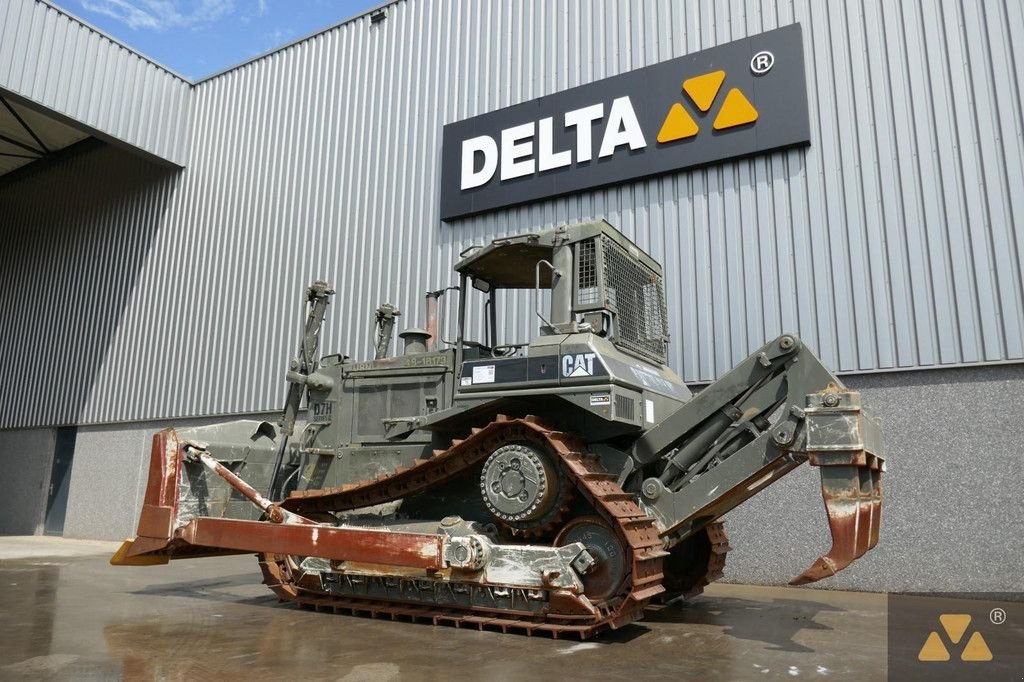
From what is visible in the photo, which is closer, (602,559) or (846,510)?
(846,510)

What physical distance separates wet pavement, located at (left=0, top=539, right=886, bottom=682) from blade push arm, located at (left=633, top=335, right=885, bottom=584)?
2.76 ft

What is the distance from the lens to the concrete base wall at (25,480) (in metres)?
18.7

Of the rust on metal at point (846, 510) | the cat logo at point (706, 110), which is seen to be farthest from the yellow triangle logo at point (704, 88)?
the rust on metal at point (846, 510)

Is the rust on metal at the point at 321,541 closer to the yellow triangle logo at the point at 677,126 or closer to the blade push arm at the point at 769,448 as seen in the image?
the blade push arm at the point at 769,448

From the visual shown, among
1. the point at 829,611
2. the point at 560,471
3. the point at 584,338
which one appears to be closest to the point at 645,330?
the point at 584,338

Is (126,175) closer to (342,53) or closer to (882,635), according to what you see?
(342,53)

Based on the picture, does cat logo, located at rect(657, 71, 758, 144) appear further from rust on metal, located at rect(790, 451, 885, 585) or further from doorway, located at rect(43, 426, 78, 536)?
doorway, located at rect(43, 426, 78, 536)

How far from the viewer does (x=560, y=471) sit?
596cm

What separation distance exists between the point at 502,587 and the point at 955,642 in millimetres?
3878

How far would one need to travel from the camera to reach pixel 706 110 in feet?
35.8

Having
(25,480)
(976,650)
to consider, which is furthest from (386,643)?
(25,480)

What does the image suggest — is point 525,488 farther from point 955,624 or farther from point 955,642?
point 955,624

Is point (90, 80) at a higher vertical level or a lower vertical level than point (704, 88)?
higher

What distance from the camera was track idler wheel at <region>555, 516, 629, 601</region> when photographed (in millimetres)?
5707
